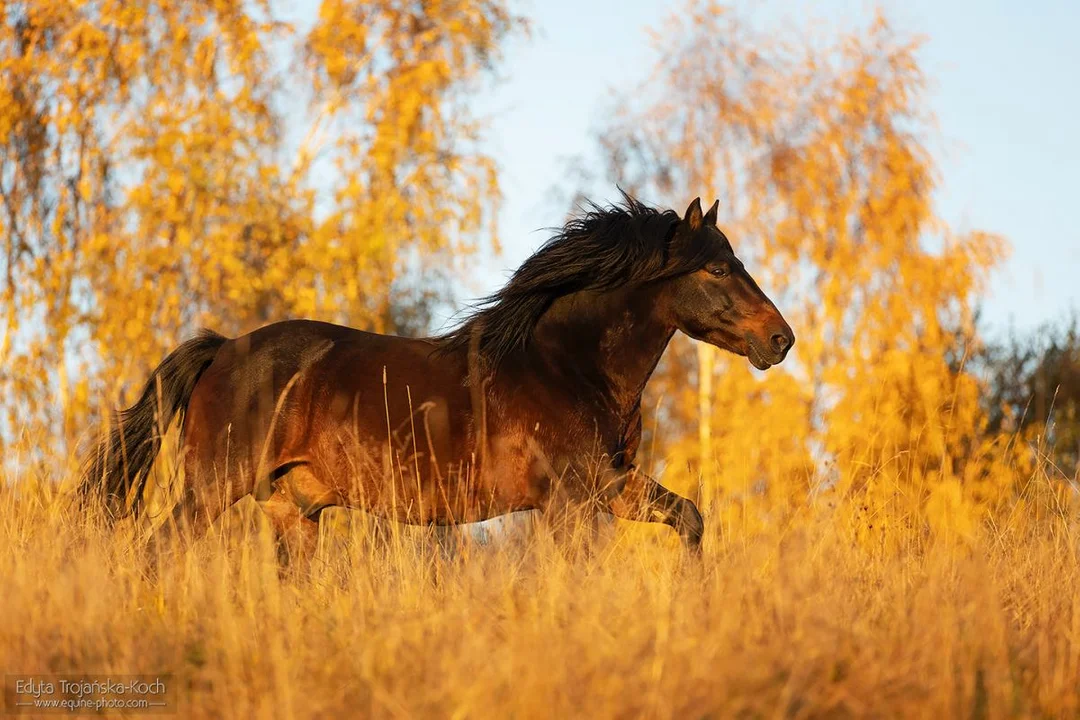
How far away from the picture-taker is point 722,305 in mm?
6289

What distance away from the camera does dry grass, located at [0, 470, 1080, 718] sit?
3.25 metres

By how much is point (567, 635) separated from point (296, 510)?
3360mm

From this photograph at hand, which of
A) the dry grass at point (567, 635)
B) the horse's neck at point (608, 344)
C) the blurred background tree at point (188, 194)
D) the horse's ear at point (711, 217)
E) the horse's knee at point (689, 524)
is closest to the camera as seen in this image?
the dry grass at point (567, 635)

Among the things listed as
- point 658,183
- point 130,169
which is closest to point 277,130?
point 130,169

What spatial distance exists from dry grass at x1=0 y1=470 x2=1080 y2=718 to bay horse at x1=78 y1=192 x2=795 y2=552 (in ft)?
3.22

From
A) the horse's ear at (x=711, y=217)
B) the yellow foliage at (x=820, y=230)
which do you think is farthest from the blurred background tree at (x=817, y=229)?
the horse's ear at (x=711, y=217)

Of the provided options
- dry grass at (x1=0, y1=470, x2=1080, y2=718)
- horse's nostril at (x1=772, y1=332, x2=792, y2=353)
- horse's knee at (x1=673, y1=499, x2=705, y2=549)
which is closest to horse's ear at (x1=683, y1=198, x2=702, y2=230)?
horse's nostril at (x1=772, y1=332, x2=792, y2=353)

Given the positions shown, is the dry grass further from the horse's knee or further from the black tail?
the black tail

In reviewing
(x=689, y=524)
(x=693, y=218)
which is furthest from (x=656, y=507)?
(x=693, y=218)

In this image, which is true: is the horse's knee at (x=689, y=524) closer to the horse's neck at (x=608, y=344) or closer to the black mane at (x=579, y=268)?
the horse's neck at (x=608, y=344)

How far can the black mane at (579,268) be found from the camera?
6.34 metres

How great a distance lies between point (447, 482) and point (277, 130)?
11.3 m

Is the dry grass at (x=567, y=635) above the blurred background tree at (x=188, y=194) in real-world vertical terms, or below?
below

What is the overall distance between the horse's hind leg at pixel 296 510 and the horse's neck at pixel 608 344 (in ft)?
4.42
